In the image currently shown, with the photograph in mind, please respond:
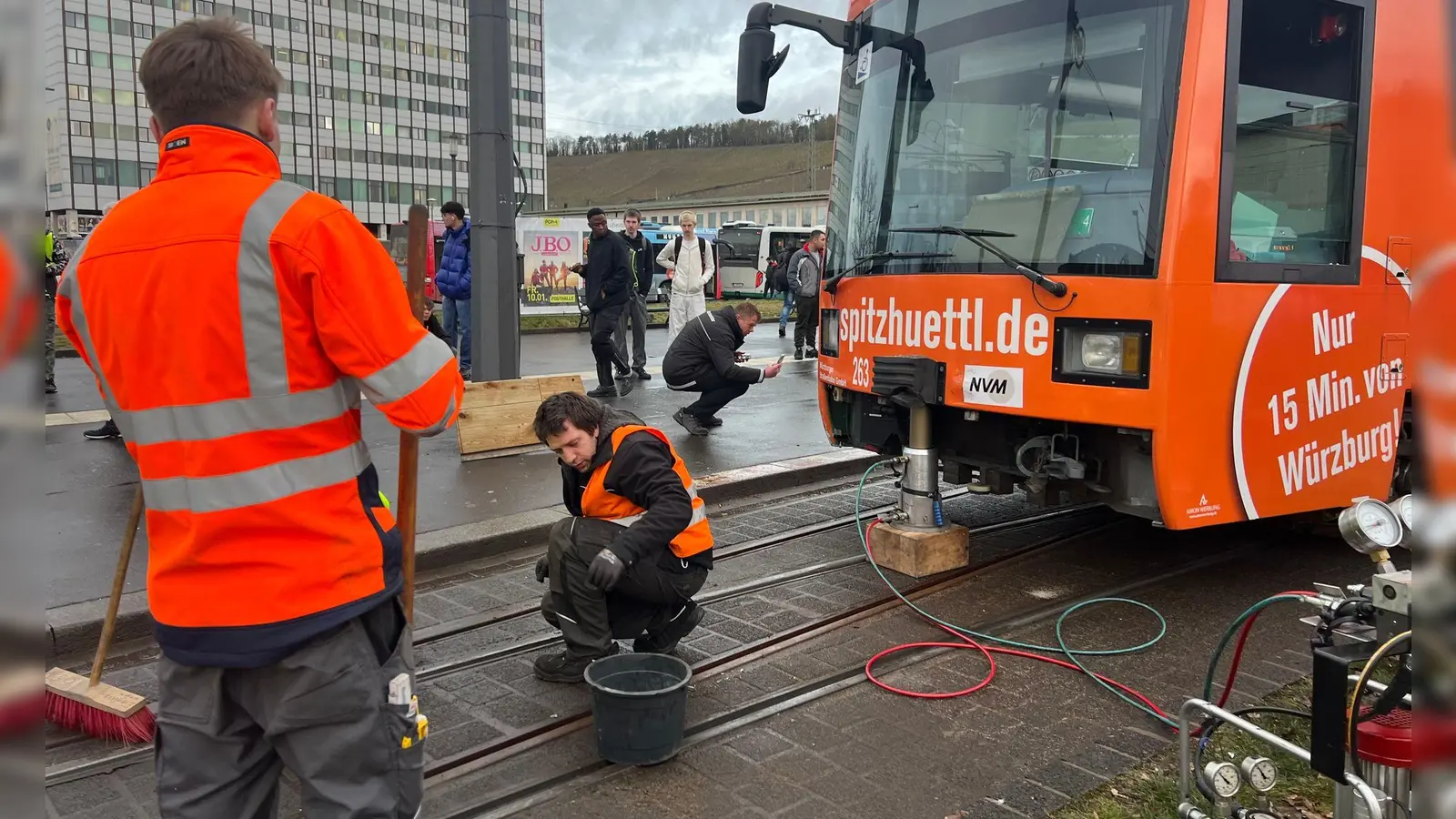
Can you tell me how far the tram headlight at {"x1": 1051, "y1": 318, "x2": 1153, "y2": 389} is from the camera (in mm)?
4375

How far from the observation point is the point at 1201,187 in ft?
14.5

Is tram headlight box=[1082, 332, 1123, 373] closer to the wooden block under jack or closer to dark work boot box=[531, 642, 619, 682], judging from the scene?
the wooden block under jack

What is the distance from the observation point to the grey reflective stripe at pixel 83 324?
2057 millimetres

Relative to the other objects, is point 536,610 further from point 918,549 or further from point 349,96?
point 349,96

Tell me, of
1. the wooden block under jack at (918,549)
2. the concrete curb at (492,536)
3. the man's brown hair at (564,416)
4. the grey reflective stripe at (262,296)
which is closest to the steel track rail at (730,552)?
the wooden block under jack at (918,549)

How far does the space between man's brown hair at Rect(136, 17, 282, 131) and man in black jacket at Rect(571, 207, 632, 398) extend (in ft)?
27.9

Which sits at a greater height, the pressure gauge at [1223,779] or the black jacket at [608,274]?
the black jacket at [608,274]

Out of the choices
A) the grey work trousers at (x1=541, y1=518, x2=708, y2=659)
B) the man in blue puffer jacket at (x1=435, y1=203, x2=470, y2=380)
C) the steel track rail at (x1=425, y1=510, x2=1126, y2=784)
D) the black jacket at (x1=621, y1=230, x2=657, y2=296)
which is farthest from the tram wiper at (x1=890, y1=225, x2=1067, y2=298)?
the black jacket at (x1=621, y1=230, x2=657, y2=296)

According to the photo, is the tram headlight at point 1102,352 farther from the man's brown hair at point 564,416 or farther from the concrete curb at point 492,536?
the concrete curb at point 492,536

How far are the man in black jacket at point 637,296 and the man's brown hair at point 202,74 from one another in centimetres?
967

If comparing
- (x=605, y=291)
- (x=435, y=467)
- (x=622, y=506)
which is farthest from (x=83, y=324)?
(x=605, y=291)

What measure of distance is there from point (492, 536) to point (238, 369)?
13.1 feet

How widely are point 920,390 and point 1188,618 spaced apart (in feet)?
5.31

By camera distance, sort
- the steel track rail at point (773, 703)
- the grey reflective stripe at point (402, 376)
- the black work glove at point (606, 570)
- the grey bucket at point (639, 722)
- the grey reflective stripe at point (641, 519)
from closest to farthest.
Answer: the grey reflective stripe at point (402, 376) < the steel track rail at point (773, 703) < the grey bucket at point (639, 722) < the black work glove at point (606, 570) < the grey reflective stripe at point (641, 519)
